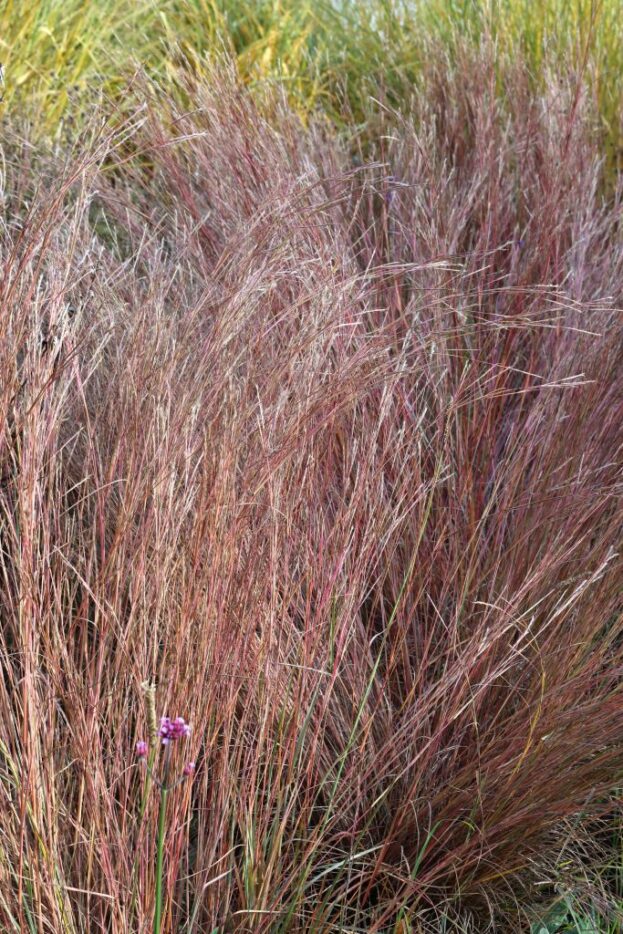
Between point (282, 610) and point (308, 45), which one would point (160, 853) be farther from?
point (308, 45)

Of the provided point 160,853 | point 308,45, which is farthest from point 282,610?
point 308,45

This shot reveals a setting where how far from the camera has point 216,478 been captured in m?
1.29

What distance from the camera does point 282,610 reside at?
4.51 feet

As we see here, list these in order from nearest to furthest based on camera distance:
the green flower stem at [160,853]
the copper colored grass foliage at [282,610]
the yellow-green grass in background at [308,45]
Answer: the green flower stem at [160,853]
the copper colored grass foliage at [282,610]
the yellow-green grass in background at [308,45]

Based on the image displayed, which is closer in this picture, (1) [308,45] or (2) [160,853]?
(2) [160,853]

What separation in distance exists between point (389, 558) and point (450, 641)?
154mm

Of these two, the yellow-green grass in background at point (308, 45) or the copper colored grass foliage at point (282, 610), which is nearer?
the copper colored grass foliage at point (282, 610)

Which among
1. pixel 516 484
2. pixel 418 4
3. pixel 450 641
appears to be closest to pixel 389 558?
pixel 450 641

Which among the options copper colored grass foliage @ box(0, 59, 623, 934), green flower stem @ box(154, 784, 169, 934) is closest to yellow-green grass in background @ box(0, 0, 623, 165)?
copper colored grass foliage @ box(0, 59, 623, 934)

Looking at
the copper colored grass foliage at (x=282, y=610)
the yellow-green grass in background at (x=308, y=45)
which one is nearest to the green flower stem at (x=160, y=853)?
the copper colored grass foliage at (x=282, y=610)

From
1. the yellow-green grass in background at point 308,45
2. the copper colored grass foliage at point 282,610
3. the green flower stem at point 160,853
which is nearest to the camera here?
the green flower stem at point 160,853

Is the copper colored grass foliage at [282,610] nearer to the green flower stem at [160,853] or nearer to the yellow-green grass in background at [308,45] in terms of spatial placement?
the green flower stem at [160,853]

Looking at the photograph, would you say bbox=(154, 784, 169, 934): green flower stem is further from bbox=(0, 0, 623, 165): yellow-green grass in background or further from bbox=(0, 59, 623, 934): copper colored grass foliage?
bbox=(0, 0, 623, 165): yellow-green grass in background

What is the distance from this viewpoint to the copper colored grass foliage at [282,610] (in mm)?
1246
